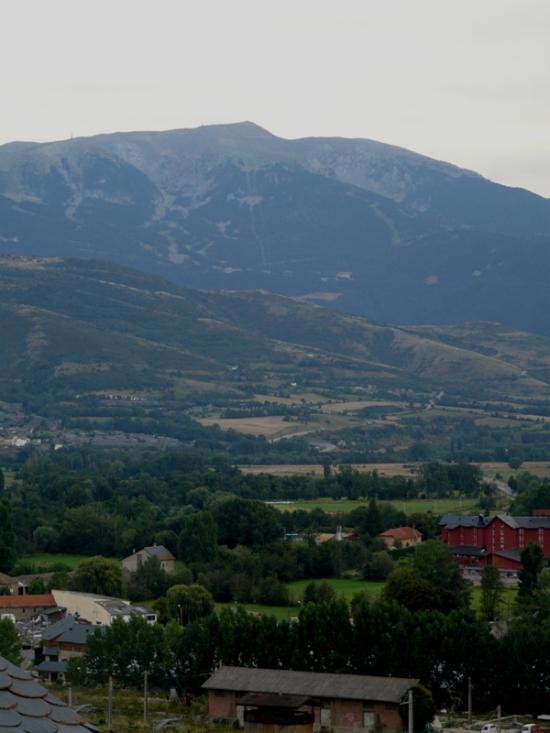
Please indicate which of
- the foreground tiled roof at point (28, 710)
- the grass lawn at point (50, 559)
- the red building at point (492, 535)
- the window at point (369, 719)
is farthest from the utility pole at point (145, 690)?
the red building at point (492, 535)

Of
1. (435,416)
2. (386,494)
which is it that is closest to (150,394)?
(435,416)

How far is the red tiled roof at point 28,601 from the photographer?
200ft

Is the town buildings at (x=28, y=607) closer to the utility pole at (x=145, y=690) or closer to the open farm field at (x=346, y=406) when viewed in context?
the utility pole at (x=145, y=690)

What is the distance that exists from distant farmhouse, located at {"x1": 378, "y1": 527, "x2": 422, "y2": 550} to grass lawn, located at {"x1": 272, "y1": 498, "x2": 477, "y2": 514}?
991 cm

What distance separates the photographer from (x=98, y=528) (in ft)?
263

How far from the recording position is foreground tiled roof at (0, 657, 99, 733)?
864 centimetres

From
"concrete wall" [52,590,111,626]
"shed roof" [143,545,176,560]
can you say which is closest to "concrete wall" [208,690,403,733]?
"concrete wall" [52,590,111,626]

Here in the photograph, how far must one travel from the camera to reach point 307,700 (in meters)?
39.7

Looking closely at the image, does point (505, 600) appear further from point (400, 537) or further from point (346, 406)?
point (346, 406)

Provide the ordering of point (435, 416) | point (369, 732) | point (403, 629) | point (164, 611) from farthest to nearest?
point (435, 416) < point (164, 611) < point (403, 629) < point (369, 732)

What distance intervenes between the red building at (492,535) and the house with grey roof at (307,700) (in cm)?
3319

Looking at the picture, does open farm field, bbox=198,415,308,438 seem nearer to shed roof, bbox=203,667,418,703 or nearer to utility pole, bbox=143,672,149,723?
utility pole, bbox=143,672,149,723

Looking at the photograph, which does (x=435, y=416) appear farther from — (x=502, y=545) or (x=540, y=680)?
(x=540, y=680)

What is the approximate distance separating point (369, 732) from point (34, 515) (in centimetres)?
4817
